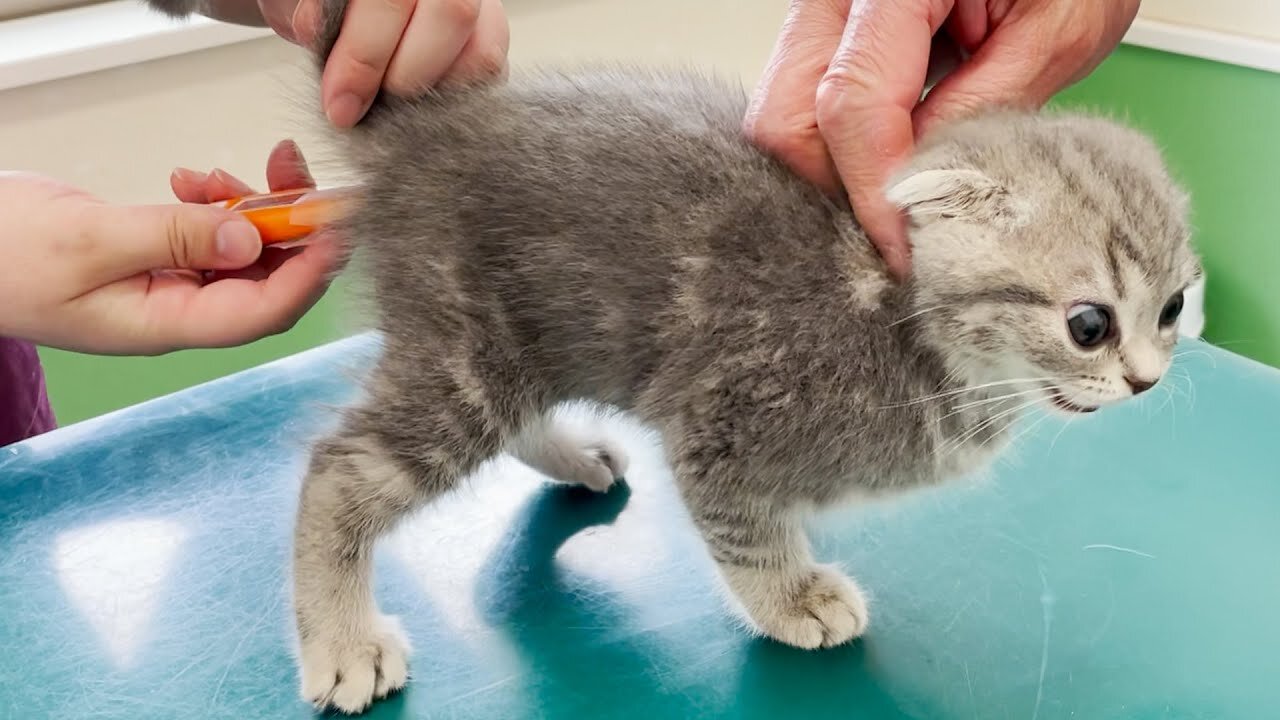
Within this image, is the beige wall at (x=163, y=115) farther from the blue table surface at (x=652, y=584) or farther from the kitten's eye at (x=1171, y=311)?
the kitten's eye at (x=1171, y=311)

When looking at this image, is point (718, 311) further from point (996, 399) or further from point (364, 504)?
point (364, 504)

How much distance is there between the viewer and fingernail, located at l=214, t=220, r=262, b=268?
1039mm

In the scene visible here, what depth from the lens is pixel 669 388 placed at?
0.91 metres

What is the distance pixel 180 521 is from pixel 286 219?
13.7 inches

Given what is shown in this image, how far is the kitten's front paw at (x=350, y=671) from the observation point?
0.90 metres

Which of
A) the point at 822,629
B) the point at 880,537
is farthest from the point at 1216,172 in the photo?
the point at 822,629

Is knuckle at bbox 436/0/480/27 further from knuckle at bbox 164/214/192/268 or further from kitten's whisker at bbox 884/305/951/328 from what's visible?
kitten's whisker at bbox 884/305/951/328

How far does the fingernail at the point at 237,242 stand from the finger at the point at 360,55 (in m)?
0.14

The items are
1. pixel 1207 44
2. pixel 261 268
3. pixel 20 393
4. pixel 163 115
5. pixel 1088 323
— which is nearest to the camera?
pixel 1088 323

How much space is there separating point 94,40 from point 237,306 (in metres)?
0.95

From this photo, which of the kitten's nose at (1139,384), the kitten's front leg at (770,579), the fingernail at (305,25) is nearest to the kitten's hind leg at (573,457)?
the kitten's front leg at (770,579)

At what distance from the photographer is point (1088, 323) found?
826 mm

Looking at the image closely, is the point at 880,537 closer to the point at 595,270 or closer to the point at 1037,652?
the point at 1037,652

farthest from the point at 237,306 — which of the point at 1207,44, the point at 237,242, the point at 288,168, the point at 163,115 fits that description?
the point at 1207,44
